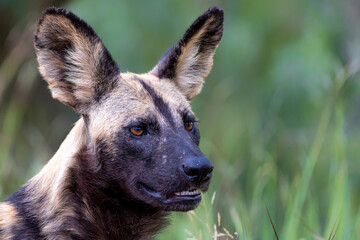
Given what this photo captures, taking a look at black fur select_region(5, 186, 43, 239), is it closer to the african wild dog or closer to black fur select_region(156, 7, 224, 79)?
the african wild dog

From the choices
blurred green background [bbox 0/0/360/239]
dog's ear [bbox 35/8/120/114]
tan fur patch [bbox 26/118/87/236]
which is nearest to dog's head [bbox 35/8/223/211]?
dog's ear [bbox 35/8/120/114]

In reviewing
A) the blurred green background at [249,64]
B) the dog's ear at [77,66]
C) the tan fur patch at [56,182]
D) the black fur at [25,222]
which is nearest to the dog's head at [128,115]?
the dog's ear at [77,66]

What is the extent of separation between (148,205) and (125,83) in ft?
2.80

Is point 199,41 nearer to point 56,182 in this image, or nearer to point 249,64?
point 56,182

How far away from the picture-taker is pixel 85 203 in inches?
150

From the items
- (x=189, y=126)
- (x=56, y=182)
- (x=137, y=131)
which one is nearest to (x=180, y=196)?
(x=137, y=131)

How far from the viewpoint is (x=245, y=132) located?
8.38m

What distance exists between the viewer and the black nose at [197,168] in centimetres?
362

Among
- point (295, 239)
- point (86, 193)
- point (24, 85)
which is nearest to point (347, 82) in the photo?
point (295, 239)

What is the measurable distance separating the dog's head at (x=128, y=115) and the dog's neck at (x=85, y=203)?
74 millimetres

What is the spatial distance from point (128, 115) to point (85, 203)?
0.62 metres

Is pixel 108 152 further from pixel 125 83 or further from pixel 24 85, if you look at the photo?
pixel 24 85

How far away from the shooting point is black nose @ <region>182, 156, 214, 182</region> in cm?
362

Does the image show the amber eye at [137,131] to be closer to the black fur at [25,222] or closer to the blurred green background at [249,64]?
the black fur at [25,222]
